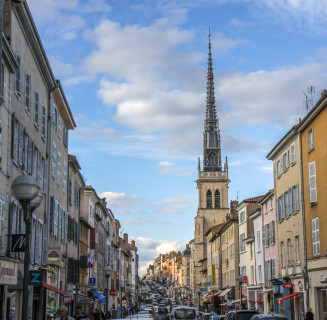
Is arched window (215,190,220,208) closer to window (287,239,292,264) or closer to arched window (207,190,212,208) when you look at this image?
arched window (207,190,212,208)

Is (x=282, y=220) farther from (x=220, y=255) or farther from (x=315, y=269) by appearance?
(x=220, y=255)

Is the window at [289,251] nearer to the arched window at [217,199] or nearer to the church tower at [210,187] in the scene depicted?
the church tower at [210,187]

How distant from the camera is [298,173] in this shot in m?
35.0

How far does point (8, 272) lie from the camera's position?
18234 millimetres

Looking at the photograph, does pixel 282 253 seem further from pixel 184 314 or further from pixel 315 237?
pixel 184 314

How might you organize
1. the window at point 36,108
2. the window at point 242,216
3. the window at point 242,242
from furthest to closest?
the window at point 242,216
the window at point 242,242
the window at point 36,108

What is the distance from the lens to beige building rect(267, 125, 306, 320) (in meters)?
34.9

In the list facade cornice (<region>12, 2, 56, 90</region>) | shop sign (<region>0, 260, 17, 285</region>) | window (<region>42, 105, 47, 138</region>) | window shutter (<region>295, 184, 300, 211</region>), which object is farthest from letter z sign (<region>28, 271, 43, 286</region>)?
window shutter (<region>295, 184, 300, 211</region>)

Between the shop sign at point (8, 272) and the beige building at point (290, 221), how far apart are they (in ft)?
64.5

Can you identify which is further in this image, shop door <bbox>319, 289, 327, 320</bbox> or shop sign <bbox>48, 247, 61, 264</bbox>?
shop door <bbox>319, 289, 327, 320</bbox>

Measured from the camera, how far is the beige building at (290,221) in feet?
115

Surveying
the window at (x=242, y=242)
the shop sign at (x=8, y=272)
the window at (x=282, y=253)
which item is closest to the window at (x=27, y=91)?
the shop sign at (x=8, y=272)

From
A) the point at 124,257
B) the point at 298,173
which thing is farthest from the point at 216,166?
the point at 298,173

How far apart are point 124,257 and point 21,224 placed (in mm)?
96881
